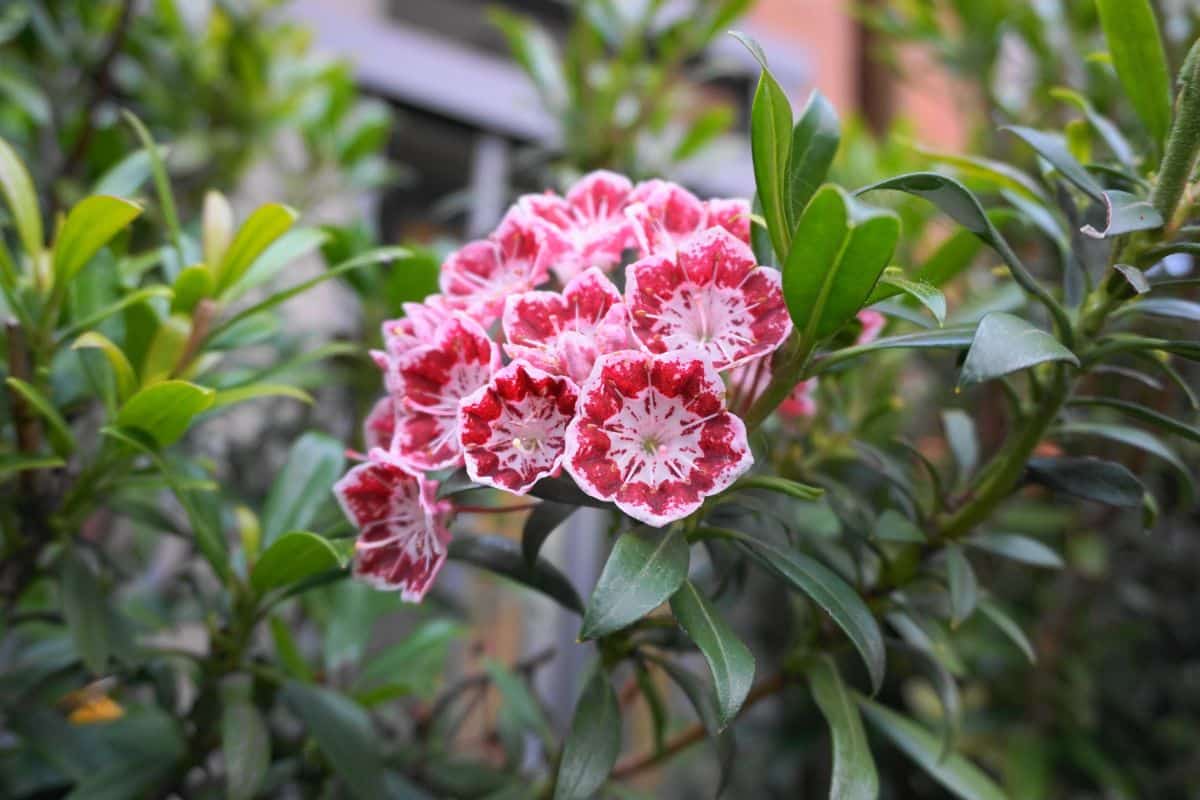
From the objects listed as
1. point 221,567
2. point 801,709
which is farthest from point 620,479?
point 801,709

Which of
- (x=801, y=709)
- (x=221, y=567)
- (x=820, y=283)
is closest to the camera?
(x=820, y=283)

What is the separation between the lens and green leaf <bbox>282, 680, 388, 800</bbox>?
909mm

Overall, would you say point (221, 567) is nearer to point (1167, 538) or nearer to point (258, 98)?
point (258, 98)

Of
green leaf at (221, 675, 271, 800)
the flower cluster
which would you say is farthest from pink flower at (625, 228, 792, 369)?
green leaf at (221, 675, 271, 800)

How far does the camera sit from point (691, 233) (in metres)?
0.79

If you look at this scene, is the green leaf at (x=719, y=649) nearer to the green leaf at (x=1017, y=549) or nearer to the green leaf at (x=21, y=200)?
the green leaf at (x=1017, y=549)

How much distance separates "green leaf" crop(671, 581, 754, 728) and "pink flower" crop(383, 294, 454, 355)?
0.94ft

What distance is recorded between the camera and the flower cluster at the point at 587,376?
675 mm

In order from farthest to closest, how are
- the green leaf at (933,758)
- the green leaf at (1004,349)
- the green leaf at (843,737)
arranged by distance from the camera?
the green leaf at (933,758)
the green leaf at (843,737)
the green leaf at (1004,349)

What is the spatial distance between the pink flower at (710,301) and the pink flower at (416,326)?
0.55 feet

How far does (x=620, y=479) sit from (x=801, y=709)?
1.29m

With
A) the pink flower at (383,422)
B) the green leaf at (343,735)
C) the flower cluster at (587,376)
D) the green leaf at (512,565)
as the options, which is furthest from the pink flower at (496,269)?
the green leaf at (343,735)

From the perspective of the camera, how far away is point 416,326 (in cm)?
78

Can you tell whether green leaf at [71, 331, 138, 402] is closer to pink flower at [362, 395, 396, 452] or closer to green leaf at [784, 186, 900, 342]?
pink flower at [362, 395, 396, 452]
